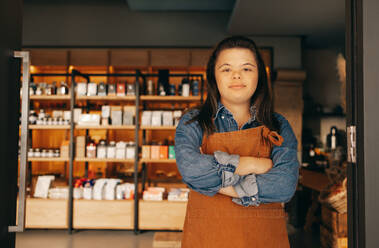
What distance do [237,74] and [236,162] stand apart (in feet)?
1.28

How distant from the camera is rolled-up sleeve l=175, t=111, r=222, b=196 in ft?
4.06

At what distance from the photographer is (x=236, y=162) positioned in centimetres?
126

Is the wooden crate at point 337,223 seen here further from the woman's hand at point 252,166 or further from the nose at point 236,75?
the nose at point 236,75

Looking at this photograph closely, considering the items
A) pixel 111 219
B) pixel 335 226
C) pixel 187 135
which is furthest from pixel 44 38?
pixel 335 226

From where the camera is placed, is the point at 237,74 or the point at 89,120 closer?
the point at 237,74

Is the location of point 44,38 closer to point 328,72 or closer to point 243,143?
point 243,143

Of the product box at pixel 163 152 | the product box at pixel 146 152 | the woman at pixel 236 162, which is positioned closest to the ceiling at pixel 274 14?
the product box at pixel 163 152

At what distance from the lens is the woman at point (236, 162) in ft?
4.10

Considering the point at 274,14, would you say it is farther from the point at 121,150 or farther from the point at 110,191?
the point at 110,191

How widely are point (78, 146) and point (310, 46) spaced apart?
4289 mm

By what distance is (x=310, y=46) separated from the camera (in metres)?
5.34

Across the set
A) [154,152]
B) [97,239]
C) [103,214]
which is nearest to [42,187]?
[103,214]

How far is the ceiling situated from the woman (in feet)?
8.25

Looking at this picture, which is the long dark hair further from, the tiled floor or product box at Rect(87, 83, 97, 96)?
product box at Rect(87, 83, 97, 96)
